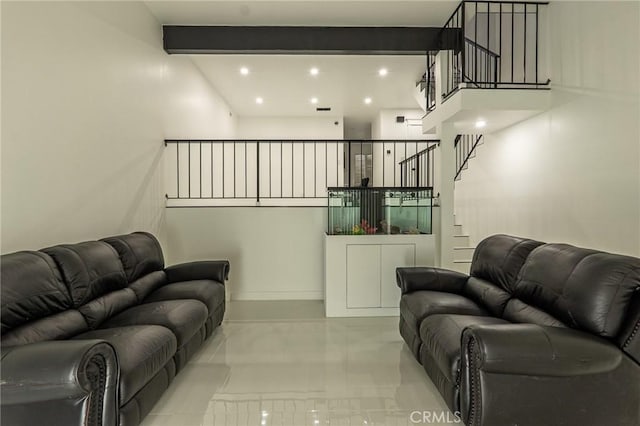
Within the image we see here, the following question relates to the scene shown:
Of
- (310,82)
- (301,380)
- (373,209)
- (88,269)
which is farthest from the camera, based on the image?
(310,82)

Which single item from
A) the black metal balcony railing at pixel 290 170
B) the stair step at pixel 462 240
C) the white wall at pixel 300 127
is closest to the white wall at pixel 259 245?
the black metal balcony railing at pixel 290 170

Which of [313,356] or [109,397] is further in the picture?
[313,356]

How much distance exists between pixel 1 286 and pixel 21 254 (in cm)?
34

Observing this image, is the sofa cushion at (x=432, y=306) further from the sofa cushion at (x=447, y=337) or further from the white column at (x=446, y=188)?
the white column at (x=446, y=188)

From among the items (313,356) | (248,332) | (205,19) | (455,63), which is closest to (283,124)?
(205,19)

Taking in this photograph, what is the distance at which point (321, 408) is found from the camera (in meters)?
2.32

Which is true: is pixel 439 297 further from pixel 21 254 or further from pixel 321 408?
pixel 21 254

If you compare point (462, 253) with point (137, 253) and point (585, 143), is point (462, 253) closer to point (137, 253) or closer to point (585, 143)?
point (585, 143)

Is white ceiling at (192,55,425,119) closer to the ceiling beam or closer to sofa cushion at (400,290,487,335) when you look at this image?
the ceiling beam

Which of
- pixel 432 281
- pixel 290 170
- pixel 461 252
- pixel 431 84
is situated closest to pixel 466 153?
pixel 431 84

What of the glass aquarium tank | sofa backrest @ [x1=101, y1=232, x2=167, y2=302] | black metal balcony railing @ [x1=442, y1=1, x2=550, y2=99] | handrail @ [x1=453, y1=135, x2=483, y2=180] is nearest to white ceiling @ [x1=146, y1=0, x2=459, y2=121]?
black metal balcony railing @ [x1=442, y1=1, x2=550, y2=99]

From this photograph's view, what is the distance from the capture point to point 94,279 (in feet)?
8.32

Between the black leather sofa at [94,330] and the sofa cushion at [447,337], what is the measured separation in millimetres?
1709

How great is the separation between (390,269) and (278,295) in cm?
165
